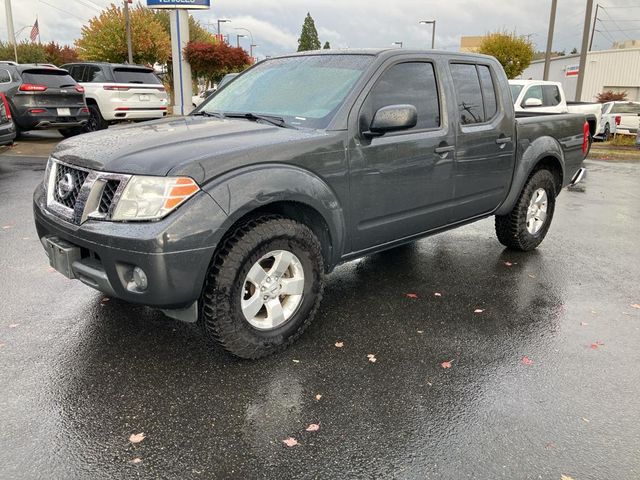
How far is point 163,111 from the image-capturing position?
14.9 meters

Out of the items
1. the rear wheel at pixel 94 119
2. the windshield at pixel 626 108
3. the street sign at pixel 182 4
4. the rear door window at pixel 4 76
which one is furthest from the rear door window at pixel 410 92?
the windshield at pixel 626 108

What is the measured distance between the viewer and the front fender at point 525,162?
16.6ft

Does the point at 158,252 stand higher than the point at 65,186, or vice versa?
the point at 65,186

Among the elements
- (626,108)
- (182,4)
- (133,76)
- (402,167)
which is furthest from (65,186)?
(626,108)

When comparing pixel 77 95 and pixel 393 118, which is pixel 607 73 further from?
pixel 393 118

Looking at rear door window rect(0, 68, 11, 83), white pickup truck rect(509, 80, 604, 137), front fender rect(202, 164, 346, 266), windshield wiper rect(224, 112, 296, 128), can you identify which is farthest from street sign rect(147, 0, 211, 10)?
front fender rect(202, 164, 346, 266)

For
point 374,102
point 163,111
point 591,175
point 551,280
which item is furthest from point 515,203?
point 163,111

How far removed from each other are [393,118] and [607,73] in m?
43.2

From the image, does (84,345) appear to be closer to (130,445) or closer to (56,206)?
(56,206)

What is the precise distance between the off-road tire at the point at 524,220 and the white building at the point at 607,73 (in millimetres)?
36315

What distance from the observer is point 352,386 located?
3.03 metres

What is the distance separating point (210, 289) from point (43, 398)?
1031 millimetres

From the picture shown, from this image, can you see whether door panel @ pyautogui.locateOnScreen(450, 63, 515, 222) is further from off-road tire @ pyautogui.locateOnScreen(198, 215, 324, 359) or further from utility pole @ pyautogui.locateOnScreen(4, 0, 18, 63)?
utility pole @ pyautogui.locateOnScreen(4, 0, 18, 63)

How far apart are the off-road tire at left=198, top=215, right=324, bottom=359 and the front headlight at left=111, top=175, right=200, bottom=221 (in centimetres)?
39
